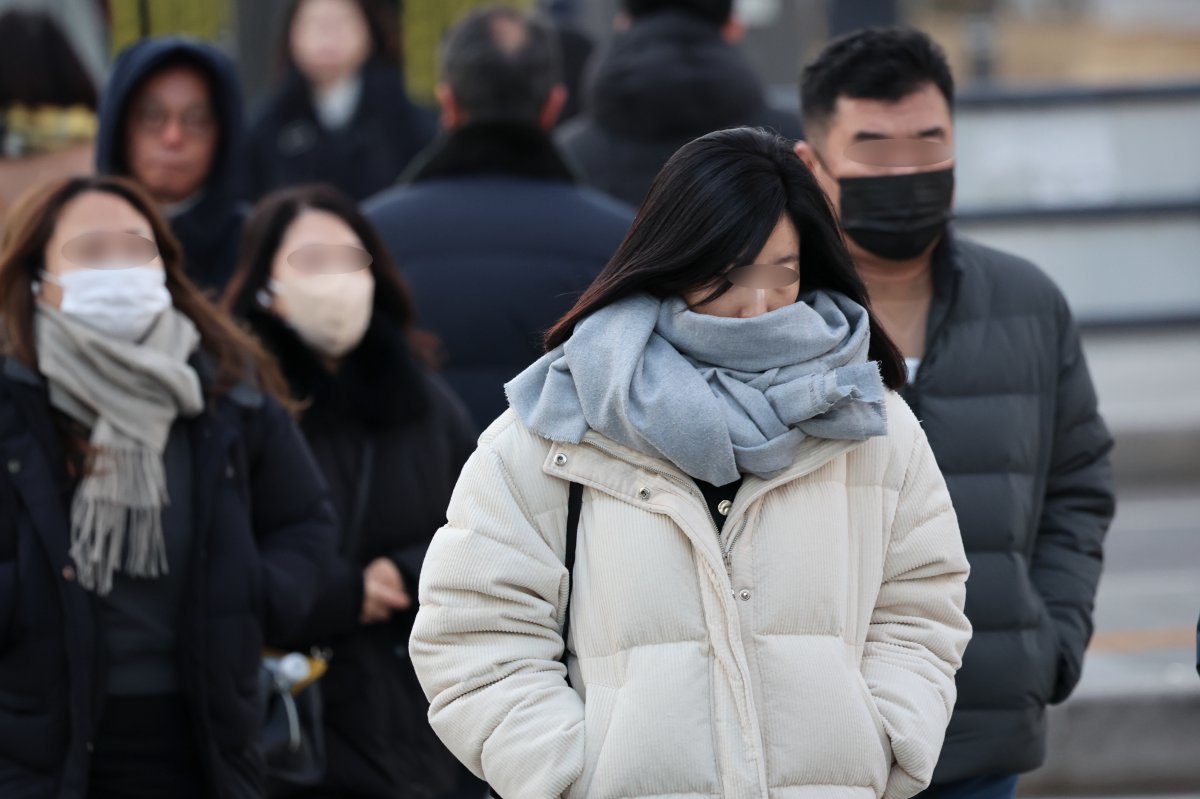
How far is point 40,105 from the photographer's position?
642 centimetres

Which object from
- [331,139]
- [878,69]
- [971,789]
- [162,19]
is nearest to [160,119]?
[331,139]

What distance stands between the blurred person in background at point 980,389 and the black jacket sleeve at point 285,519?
128cm

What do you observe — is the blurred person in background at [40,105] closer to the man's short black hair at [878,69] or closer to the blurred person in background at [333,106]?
the blurred person in background at [333,106]

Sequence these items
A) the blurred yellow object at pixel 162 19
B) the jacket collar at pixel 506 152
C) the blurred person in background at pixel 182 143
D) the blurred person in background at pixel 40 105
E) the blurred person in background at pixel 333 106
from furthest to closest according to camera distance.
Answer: the blurred yellow object at pixel 162 19
the blurred person in background at pixel 333 106
the blurred person in background at pixel 40 105
the blurred person in background at pixel 182 143
the jacket collar at pixel 506 152

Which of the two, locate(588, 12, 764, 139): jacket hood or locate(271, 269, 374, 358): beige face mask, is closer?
locate(271, 269, 374, 358): beige face mask

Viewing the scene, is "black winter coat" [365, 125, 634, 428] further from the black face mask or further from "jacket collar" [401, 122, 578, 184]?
the black face mask

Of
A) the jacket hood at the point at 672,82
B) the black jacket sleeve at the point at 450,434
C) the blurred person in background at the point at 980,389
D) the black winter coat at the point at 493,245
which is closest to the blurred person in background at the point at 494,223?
the black winter coat at the point at 493,245

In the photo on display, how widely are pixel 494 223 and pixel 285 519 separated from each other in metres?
1.22

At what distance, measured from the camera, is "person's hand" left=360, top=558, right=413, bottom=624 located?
14.5ft

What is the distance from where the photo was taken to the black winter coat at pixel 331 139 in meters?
6.77

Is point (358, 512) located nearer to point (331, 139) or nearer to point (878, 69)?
point (878, 69)

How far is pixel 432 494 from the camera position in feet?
15.1

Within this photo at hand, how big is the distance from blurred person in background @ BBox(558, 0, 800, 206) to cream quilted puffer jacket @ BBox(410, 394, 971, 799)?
121 inches

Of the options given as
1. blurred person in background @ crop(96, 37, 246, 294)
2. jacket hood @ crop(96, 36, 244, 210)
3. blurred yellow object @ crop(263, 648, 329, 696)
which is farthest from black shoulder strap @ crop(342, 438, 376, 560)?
jacket hood @ crop(96, 36, 244, 210)
